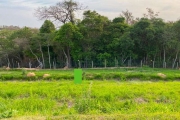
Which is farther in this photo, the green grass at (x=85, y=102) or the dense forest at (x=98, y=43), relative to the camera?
the dense forest at (x=98, y=43)

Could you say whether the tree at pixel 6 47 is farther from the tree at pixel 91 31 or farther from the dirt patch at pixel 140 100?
the dirt patch at pixel 140 100

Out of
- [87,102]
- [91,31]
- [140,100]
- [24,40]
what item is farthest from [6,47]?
[87,102]

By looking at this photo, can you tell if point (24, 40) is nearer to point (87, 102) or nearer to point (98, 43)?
point (98, 43)

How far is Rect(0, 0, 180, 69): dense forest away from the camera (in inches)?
1002

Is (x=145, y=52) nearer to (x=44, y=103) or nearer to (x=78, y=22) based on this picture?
(x=78, y=22)

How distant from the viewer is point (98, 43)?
2780 centimetres

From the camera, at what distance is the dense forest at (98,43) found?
25453 millimetres

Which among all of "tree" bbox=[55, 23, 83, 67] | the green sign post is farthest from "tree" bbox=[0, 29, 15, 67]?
the green sign post

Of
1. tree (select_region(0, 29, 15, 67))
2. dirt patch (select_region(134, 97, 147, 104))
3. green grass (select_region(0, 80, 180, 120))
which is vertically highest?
tree (select_region(0, 29, 15, 67))

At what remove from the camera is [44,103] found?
27.3ft

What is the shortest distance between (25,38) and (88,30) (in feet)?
25.0

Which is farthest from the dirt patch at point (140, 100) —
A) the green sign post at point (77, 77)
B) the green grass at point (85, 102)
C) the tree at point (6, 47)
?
the tree at point (6, 47)

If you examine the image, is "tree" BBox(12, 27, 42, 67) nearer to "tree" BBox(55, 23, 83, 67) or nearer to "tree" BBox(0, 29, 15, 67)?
"tree" BBox(0, 29, 15, 67)

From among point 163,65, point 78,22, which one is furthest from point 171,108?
point 78,22
